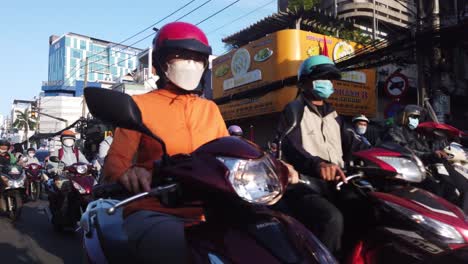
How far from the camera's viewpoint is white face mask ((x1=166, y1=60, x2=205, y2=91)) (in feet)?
6.00

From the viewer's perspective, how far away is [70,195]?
5852 millimetres

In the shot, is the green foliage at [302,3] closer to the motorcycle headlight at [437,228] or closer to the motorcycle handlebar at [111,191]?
the motorcycle headlight at [437,228]

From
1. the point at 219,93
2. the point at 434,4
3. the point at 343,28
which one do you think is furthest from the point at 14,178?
the point at 343,28

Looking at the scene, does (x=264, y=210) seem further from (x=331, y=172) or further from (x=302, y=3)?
(x=302, y=3)

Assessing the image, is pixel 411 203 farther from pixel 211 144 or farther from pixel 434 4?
pixel 434 4

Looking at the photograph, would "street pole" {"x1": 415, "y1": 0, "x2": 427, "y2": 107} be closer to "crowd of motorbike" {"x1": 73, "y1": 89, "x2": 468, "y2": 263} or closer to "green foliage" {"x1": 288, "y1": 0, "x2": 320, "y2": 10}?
"crowd of motorbike" {"x1": 73, "y1": 89, "x2": 468, "y2": 263}

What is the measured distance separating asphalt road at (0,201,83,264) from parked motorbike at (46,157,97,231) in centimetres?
21

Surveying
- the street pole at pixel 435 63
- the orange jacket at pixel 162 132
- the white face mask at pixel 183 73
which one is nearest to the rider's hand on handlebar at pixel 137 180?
the orange jacket at pixel 162 132

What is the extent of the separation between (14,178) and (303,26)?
34.3 feet

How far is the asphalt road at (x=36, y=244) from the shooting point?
14.5 ft

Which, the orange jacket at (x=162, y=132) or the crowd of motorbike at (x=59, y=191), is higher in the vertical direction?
the orange jacket at (x=162, y=132)

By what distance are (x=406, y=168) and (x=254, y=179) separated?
1012 mm

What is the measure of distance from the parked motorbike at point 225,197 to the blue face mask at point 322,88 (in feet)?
4.06

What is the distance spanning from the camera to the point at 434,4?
7812 millimetres
